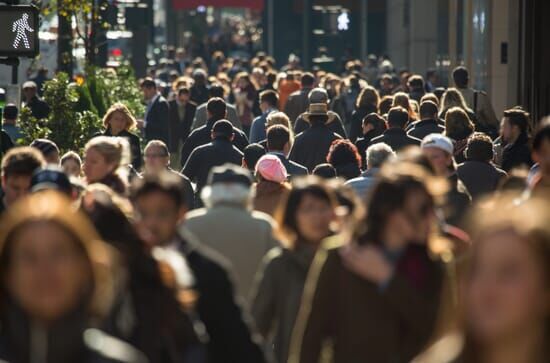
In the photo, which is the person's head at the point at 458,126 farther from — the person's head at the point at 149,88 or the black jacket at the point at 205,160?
the person's head at the point at 149,88

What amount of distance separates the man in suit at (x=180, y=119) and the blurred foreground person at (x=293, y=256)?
1777cm

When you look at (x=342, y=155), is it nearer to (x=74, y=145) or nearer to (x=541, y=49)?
(x=74, y=145)

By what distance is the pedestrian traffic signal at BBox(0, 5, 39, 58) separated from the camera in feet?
48.8

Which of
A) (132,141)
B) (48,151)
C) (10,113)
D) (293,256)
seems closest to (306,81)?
(10,113)

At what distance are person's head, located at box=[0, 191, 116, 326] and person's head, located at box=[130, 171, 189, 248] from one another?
195cm

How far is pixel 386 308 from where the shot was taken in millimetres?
6617

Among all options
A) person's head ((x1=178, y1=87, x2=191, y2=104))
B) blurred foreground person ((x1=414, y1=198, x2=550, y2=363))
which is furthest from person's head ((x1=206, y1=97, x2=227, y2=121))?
blurred foreground person ((x1=414, y1=198, x2=550, y2=363))

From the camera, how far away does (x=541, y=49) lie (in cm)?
2370

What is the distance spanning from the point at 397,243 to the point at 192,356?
1.09 metres

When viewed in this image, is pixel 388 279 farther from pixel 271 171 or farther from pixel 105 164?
pixel 271 171

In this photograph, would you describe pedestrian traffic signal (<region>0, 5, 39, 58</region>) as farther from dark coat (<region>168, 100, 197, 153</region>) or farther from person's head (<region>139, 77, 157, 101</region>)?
person's head (<region>139, 77, 157, 101</region>)

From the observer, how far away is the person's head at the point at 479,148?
45.1ft

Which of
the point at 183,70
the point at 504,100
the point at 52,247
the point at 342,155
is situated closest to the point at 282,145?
the point at 342,155

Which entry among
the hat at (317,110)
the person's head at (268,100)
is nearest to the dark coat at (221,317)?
the hat at (317,110)
